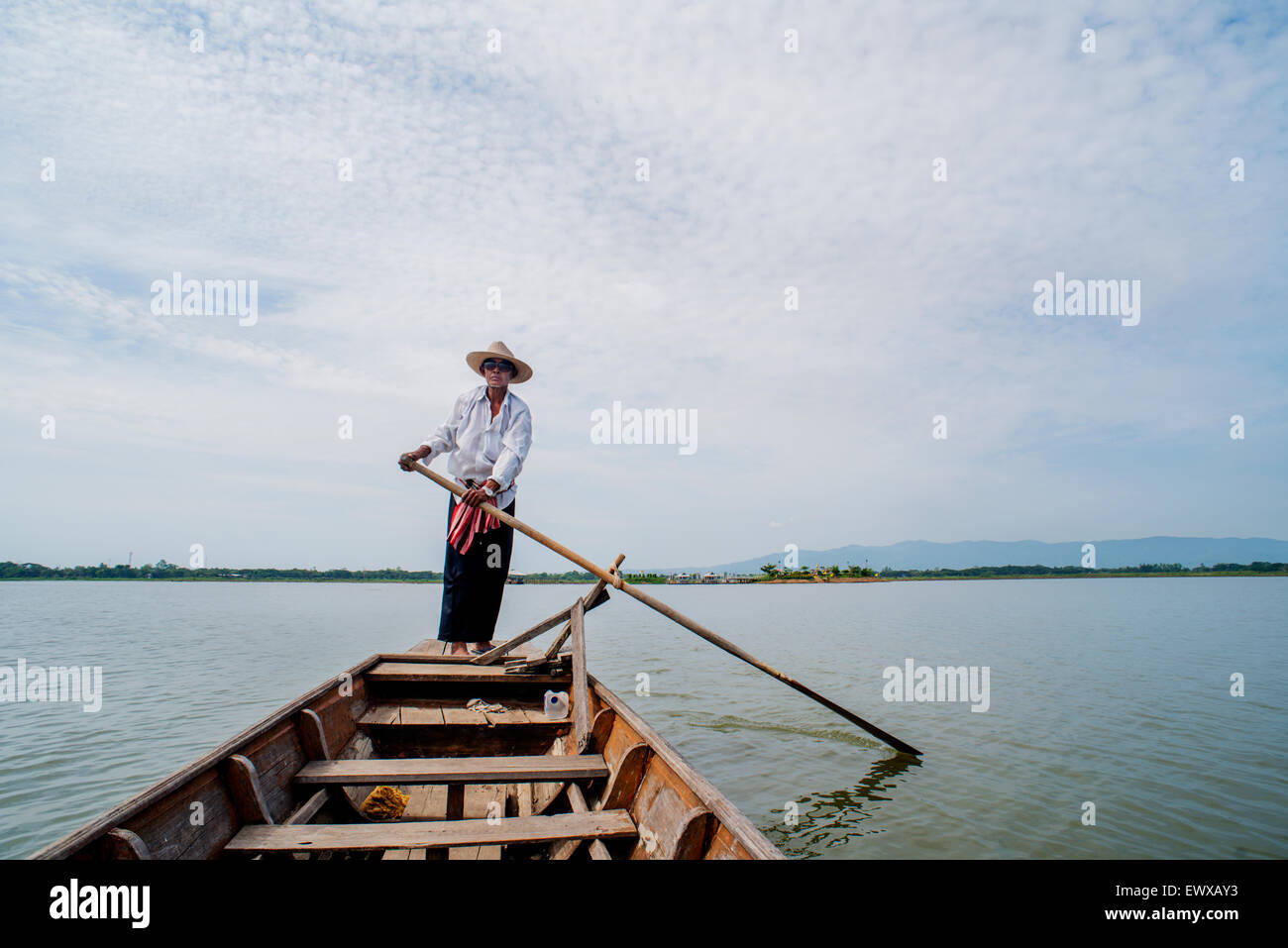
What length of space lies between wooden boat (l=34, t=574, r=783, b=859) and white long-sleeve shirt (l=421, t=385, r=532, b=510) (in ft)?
4.48

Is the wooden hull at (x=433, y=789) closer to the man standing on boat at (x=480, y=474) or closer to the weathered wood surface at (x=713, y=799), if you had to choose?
the weathered wood surface at (x=713, y=799)

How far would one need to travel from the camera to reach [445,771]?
3.42m

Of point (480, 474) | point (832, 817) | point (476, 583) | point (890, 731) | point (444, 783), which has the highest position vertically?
point (480, 474)

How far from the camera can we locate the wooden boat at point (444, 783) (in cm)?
236

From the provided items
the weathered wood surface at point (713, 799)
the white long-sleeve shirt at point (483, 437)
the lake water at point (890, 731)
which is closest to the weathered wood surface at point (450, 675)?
the white long-sleeve shirt at point (483, 437)

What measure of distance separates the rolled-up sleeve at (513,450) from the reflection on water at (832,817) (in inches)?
133

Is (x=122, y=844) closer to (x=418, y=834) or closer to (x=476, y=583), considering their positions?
(x=418, y=834)

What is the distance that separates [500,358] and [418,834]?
12.9 feet

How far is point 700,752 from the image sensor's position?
22.3 feet

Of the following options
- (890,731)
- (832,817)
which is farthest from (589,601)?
(890,731)

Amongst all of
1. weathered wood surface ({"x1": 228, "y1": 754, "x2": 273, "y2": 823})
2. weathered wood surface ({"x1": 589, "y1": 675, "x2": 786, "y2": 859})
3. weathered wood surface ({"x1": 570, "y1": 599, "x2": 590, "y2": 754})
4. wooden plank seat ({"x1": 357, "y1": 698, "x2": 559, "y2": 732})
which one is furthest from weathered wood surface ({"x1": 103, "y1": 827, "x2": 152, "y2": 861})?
→ wooden plank seat ({"x1": 357, "y1": 698, "x2": 559, "y2": 732})
